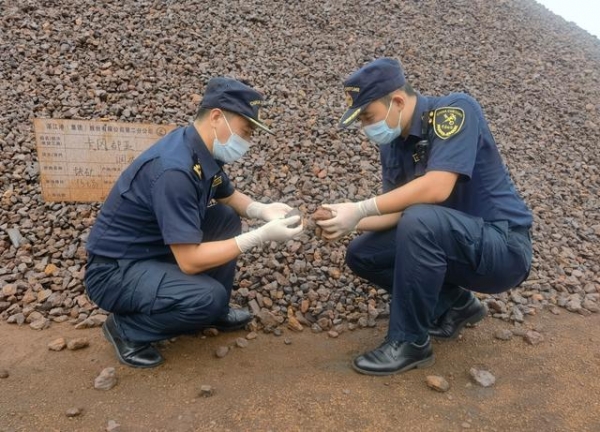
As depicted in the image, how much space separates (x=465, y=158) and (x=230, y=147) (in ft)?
3.95

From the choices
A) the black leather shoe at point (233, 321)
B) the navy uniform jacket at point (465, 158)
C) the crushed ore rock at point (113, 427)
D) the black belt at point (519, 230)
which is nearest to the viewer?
the crushed ore rock at point (113, 427)

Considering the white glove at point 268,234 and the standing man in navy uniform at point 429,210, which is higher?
the standing man in navy uniform at point 429,210

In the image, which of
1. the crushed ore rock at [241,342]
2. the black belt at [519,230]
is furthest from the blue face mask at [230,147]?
the black belt at [519,230]

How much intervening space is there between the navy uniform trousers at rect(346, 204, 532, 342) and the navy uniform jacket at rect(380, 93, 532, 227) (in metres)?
0.10

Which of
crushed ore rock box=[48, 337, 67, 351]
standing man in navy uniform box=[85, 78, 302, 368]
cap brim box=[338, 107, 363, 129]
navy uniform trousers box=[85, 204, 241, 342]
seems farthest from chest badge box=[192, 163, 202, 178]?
crushed ore rock box=[48, 337, 67, 351]

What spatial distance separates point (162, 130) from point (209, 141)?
162 cm

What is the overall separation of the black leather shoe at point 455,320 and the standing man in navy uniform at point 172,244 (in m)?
1.11

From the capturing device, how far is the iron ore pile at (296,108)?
3.33 m

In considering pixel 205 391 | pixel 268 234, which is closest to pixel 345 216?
pixel 268 234

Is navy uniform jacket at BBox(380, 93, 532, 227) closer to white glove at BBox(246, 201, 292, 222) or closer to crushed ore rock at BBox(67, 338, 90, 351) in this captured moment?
white glove at BBox(246, 201, 292, 222)

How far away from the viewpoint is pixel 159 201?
226cm

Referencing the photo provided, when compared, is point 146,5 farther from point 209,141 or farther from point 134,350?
point 134,350

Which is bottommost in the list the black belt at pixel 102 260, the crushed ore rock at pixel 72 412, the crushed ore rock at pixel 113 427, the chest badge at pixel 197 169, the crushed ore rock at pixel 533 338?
the crushed ore rock at pixel 72 412

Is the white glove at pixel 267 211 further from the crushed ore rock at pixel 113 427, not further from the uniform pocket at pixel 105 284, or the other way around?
the crushed ore rock at pixel 113 427
